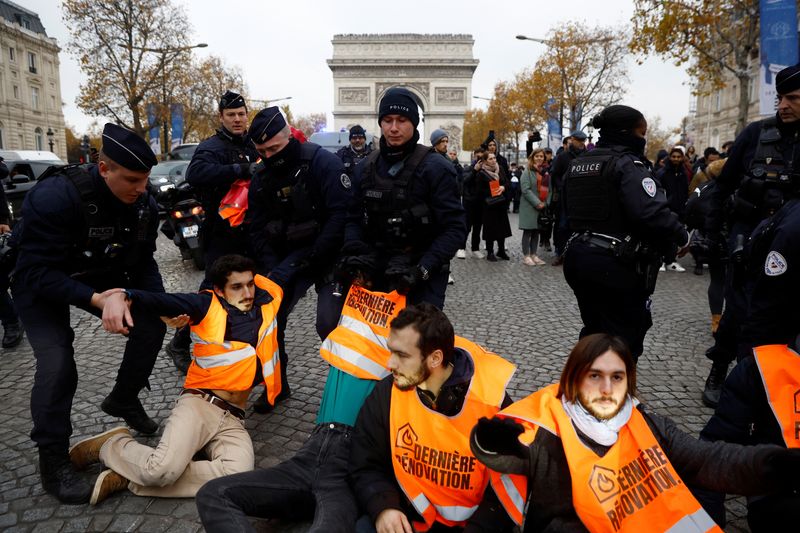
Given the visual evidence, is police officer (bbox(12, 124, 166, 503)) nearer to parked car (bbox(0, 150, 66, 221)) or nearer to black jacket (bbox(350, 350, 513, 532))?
black jacket (bbox(350, 350, 513, 532))

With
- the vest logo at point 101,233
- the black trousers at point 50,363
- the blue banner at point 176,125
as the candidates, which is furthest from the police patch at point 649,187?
the blue banner at point 176,125

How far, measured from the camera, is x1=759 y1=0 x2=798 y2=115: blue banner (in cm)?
910

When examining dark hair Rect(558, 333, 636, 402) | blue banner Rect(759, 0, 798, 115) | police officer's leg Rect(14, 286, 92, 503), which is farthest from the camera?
blue banner Rect(759, 0, 798, 115)

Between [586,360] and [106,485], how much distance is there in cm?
234

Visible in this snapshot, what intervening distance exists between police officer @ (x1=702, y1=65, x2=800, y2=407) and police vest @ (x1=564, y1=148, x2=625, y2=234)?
926 mm

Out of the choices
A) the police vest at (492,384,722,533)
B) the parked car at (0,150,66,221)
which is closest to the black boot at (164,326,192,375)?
the police vest at (492,384,722,533)

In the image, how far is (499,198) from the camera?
10.1 metres

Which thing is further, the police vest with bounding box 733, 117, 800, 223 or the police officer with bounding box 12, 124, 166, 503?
the police vest with bounding box 733, 117, 800, 223

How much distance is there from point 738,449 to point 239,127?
13.5ft

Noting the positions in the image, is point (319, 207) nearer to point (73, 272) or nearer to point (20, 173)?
point (73, 272)

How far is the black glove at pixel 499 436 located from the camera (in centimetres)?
205

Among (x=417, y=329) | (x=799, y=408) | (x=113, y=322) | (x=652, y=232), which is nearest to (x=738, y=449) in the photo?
(x=799, y=408)

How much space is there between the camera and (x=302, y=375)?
15.5 feet

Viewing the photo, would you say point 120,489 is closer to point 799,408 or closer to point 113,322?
point 113,322
